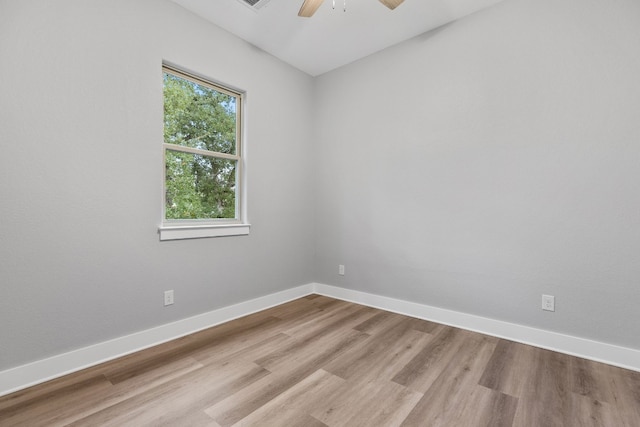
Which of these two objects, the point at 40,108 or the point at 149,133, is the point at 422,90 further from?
the point at 40,108

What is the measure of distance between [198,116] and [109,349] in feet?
6.47

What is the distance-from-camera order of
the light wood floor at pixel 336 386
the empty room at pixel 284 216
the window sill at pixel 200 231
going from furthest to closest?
1. the window sill at pixel 200 231
2. the empty room at pixel 284 216
3. the light wood floor at pixel 336 386

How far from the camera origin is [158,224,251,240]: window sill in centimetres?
229

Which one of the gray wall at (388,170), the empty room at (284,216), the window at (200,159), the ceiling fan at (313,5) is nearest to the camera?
the empty room at (284,216)

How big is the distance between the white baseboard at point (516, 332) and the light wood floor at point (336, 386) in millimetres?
78

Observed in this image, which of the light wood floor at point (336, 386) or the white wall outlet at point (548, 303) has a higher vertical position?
the white wall outlet at point (548, 303)

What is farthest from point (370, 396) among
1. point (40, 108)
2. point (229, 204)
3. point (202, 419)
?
point (40, 108)

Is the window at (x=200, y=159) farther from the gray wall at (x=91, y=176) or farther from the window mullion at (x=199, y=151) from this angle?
the gray wall at (x=91, y=176)

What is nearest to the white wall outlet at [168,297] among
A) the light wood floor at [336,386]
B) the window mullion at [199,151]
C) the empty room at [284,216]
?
the empty room at [284,216]

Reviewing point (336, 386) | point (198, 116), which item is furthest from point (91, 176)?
point (336, 386)

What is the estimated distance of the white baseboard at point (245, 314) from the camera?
68.6 inches

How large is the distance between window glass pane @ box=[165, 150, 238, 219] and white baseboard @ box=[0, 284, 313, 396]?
0.90 m

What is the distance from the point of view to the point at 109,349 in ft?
6.57

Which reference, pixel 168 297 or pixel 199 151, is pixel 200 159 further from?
pixel 168 297
